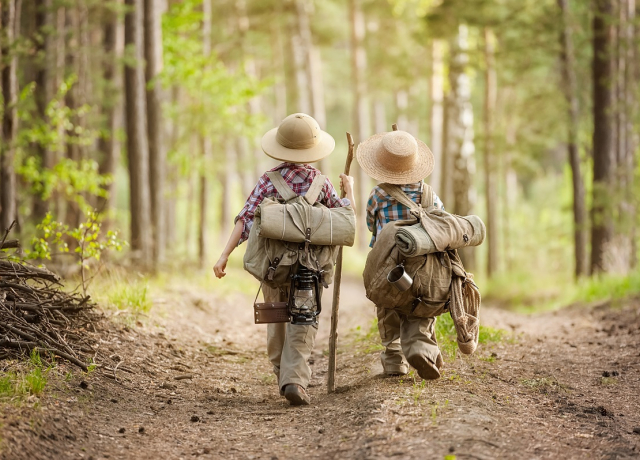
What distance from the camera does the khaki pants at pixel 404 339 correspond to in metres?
5.18

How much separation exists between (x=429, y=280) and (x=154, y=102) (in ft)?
30.3

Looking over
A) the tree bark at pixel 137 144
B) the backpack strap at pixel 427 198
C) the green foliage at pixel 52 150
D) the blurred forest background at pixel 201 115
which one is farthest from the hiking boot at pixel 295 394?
the tree bark at pixel 137 144

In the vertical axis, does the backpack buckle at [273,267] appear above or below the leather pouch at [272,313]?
above

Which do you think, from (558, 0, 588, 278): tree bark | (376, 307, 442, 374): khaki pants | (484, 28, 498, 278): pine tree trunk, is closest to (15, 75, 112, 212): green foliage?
(376, 307, 442, 374): khaki pants

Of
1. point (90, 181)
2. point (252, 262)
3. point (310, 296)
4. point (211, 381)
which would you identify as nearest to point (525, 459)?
point (310, 296)

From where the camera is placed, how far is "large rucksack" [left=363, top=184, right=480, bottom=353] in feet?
16.8

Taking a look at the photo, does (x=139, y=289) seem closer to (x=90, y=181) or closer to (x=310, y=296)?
(x=310, y=296)

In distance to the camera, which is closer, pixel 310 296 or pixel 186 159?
pixel 310 296

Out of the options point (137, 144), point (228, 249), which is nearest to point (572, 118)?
point (137, 144)

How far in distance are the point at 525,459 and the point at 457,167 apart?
11.7 meters

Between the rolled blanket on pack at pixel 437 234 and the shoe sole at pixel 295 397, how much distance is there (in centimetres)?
140

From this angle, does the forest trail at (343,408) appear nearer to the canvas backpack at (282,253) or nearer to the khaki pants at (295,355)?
the khaki pants at (295,355)

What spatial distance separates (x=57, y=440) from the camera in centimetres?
420

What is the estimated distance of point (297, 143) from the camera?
5387mm
